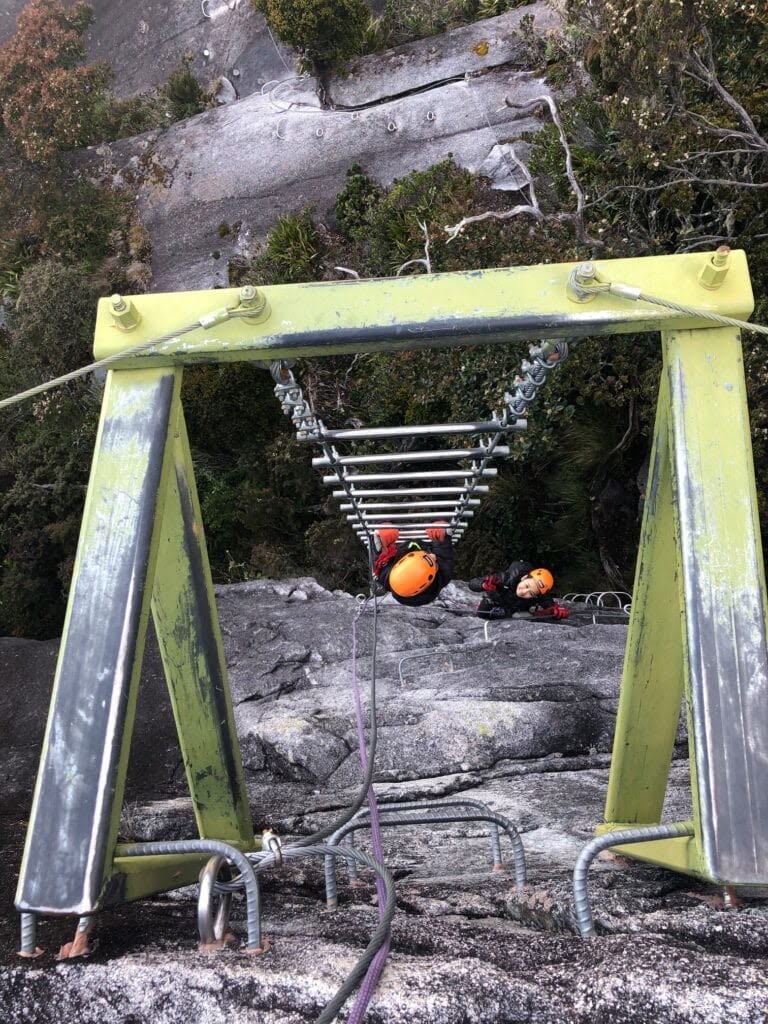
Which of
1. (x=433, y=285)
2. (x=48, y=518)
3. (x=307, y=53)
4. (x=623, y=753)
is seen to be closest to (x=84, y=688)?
(x=433, y=285)

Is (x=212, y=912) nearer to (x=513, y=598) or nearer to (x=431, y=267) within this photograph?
(x=513, y=598)

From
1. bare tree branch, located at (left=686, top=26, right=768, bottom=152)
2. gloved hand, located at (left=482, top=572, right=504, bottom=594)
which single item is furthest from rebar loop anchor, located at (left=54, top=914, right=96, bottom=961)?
bare tree branch, located at (left=686, top=26, right=768, bottom=152)

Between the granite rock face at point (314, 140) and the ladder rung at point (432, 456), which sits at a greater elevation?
the granite rock face at point (314, 140)

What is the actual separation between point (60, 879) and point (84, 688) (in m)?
0.53

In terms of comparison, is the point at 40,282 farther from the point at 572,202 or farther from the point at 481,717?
the point at 481,717

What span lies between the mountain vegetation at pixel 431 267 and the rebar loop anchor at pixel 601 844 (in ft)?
19.0

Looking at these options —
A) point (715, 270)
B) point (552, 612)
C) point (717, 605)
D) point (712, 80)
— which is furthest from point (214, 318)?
point (712, 80)

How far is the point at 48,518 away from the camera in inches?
525

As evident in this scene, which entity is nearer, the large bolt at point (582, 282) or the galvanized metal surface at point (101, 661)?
the galvanized metal surface at point (101, 661)

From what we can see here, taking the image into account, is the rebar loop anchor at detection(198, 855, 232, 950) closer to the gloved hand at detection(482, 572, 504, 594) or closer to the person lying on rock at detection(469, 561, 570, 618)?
the person lying on rock at detection(469, 561, 570, 618)

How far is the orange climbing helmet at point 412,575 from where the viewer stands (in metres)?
5.50

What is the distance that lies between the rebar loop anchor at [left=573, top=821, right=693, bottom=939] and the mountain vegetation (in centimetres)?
580

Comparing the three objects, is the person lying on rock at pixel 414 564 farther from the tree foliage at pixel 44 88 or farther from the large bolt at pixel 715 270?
the tree foliage at pixel 44 88

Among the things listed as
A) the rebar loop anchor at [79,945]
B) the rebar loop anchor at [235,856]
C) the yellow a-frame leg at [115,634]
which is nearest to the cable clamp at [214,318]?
the yellow a-frame leg at [115,634]
